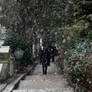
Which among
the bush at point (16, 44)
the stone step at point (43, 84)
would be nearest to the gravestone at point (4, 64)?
the stone step at point (43, 84)

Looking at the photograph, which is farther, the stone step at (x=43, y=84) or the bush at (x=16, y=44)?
the bush at (x=16, y=44)

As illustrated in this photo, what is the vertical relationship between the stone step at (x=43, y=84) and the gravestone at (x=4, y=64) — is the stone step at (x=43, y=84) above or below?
below

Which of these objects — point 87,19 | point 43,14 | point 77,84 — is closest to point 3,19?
point 43,14

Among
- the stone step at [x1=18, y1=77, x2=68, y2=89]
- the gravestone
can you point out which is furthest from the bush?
the stone step at [x1=18, y1=77, x2=68, y2=89]

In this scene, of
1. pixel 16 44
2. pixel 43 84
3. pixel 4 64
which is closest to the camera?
pixel 43 84

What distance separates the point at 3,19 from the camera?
13.6 m

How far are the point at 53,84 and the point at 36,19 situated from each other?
6.00 m

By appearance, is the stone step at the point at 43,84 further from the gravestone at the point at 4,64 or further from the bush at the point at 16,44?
the bush at the point at 16,44

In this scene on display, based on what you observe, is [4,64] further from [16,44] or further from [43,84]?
[16,44]

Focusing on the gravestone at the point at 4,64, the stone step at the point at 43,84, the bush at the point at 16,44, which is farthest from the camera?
the bush at the point at 16,44

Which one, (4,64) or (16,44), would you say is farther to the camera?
(16,44)

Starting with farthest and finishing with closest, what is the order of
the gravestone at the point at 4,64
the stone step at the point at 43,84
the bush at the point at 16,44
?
the bush at the point at 16,44, the gravestone at the point at 4,64, the stone step at the point at 43,84

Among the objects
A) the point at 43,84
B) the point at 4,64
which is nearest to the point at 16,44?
the point at 4,64

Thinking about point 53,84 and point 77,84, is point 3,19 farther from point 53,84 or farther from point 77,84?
point 77,84
